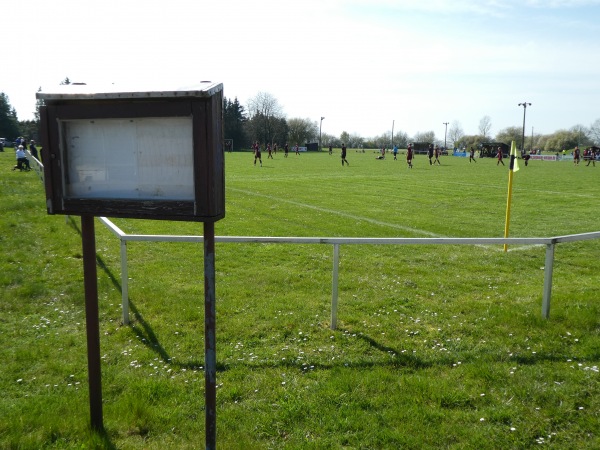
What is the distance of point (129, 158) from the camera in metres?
2.91

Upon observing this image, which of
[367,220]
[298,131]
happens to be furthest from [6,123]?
[367,220]

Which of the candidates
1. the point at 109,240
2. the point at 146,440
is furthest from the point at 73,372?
the point at 109,240

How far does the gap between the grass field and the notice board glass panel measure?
1.66m

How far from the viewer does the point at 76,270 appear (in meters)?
8.01

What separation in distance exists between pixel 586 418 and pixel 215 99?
3.26m

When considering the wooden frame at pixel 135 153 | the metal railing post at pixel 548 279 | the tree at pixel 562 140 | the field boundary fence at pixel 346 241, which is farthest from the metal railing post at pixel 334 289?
the tree at pixel 562 140

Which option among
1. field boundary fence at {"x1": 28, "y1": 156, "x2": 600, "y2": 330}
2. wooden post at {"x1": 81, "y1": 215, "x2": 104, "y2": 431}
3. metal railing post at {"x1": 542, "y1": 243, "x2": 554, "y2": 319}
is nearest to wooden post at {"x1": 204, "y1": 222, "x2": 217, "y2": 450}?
wooden post at {"x1": 81, "y1": 215, "x2": 104, "y2": 431}

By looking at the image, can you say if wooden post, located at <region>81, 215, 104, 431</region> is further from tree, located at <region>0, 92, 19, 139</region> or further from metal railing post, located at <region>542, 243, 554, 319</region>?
tree, located at <region>0, 92, 19, 139</region>

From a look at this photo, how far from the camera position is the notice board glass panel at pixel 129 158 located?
2787mm

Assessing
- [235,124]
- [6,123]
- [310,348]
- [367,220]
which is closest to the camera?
[310,348]

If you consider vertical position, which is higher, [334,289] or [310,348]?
[334,289]

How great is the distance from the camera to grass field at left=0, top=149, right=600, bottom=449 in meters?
3.59

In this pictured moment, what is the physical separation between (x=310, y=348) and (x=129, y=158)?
114 inches

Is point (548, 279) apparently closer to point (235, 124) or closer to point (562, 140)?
point (235, 124)
